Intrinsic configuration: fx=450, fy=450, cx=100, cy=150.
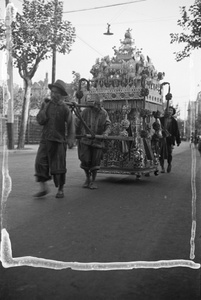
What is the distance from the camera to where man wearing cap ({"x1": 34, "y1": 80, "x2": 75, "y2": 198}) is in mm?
7492

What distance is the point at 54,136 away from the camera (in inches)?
295

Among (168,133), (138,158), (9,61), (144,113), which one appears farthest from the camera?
(9,61)

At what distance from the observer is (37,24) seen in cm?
2203

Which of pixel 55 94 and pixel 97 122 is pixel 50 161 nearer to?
pixel 55 94

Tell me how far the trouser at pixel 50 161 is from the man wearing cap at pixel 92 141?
153 cm

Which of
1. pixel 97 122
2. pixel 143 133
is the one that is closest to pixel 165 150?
pixel 143 133

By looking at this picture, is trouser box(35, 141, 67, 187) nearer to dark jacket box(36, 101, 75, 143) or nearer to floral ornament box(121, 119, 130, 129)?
dark jacket box(36, 101, 75, 143)

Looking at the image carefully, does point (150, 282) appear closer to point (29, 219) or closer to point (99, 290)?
point (99, 290)

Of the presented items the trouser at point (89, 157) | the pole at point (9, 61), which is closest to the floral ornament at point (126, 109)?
the trouser at point (89, 157)

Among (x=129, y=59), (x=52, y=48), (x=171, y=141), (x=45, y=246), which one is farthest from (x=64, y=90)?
(x=52, y=48)

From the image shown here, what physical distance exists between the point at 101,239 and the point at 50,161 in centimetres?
299

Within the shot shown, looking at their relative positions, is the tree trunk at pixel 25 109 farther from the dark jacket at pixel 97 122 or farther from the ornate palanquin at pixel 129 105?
the dark jacket at pixel 97 122

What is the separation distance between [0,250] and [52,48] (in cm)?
2091

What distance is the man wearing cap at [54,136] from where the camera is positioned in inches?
295
